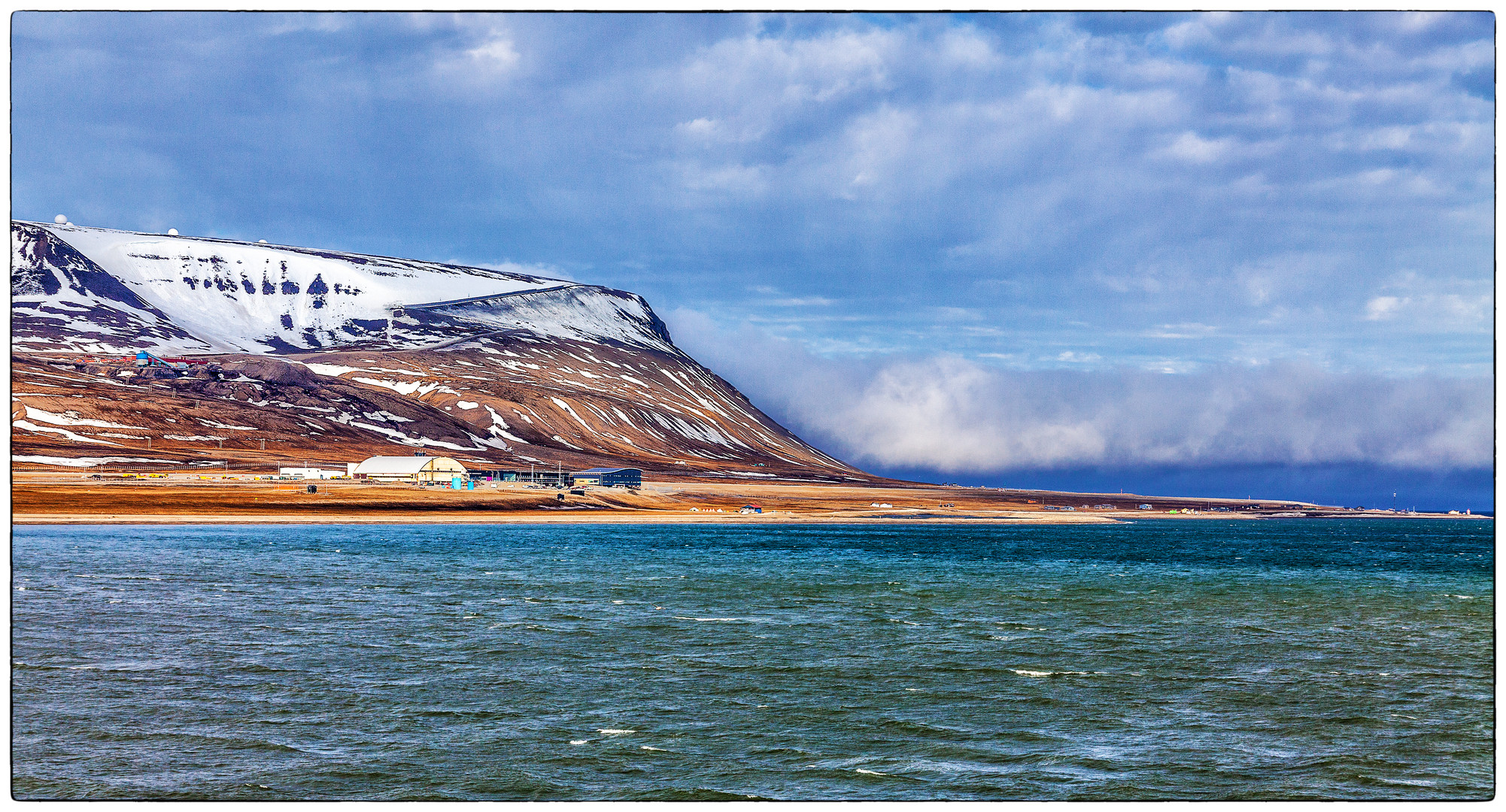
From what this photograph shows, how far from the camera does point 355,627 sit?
4409 centimetres

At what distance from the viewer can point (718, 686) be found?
3316 centimetres

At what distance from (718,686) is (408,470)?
16235 cm

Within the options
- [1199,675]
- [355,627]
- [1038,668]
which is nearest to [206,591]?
[355,627]

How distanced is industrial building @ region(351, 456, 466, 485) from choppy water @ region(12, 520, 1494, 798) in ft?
360

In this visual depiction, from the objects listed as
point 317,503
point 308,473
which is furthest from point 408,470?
point 317,503

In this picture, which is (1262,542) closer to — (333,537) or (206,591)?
(333,537)

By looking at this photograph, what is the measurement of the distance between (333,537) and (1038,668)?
84.0 meters

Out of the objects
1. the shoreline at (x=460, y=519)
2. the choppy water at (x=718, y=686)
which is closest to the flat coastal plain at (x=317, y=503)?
the shoreline at (x=460, y=519)

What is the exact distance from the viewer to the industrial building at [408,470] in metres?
182

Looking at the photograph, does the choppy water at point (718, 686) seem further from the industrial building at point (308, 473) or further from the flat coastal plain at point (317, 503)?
the industrial building at point (308, 473)

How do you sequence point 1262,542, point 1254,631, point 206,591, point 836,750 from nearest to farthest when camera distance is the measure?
point 836,750 < point 1254,631 < point 206,591 < point 1262,542

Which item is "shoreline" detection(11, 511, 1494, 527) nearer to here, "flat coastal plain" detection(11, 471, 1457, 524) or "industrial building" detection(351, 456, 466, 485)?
"flat coastal plain" detection(11, 471, 1457, 524)

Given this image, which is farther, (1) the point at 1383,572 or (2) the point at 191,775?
(1) the point at 1383,572

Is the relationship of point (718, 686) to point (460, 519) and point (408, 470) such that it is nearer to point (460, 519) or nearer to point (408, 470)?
point (460, 519)
